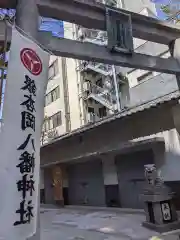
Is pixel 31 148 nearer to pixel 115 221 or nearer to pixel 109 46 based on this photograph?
pixel 109 46

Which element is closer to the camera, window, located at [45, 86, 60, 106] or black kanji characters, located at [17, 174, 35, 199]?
black kanji characters, located at [17, 174, 35, 199]

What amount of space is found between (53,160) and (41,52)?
1111cm

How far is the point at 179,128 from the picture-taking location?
24.3 ft

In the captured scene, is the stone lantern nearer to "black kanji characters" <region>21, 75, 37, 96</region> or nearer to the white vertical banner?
the white vertical banner

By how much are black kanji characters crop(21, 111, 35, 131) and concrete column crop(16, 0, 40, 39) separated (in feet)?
5.11

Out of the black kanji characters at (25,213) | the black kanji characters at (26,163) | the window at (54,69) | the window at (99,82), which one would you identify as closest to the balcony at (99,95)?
the window at (99,82)

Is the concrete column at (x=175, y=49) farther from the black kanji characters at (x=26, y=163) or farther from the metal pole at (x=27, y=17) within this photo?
the black kanji characters at (x=26, y=163)

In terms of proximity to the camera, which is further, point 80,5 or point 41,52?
point 80,5

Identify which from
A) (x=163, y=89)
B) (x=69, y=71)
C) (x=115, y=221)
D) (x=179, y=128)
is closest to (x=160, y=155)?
(x=179, y=128)

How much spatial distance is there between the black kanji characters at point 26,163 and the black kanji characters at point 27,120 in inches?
12.3

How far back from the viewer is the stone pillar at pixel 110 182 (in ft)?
36.6

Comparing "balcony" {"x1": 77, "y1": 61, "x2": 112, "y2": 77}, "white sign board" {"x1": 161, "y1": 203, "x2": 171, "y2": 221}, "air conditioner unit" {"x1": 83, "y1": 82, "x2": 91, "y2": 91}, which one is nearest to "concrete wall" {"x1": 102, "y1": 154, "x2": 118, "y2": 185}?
"white sign board" {"x1": 161, "y1": 203, "x2": 171, "y2": 221}

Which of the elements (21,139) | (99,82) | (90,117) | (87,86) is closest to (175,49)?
(21,139)

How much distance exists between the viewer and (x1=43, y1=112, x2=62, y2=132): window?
22.8m
